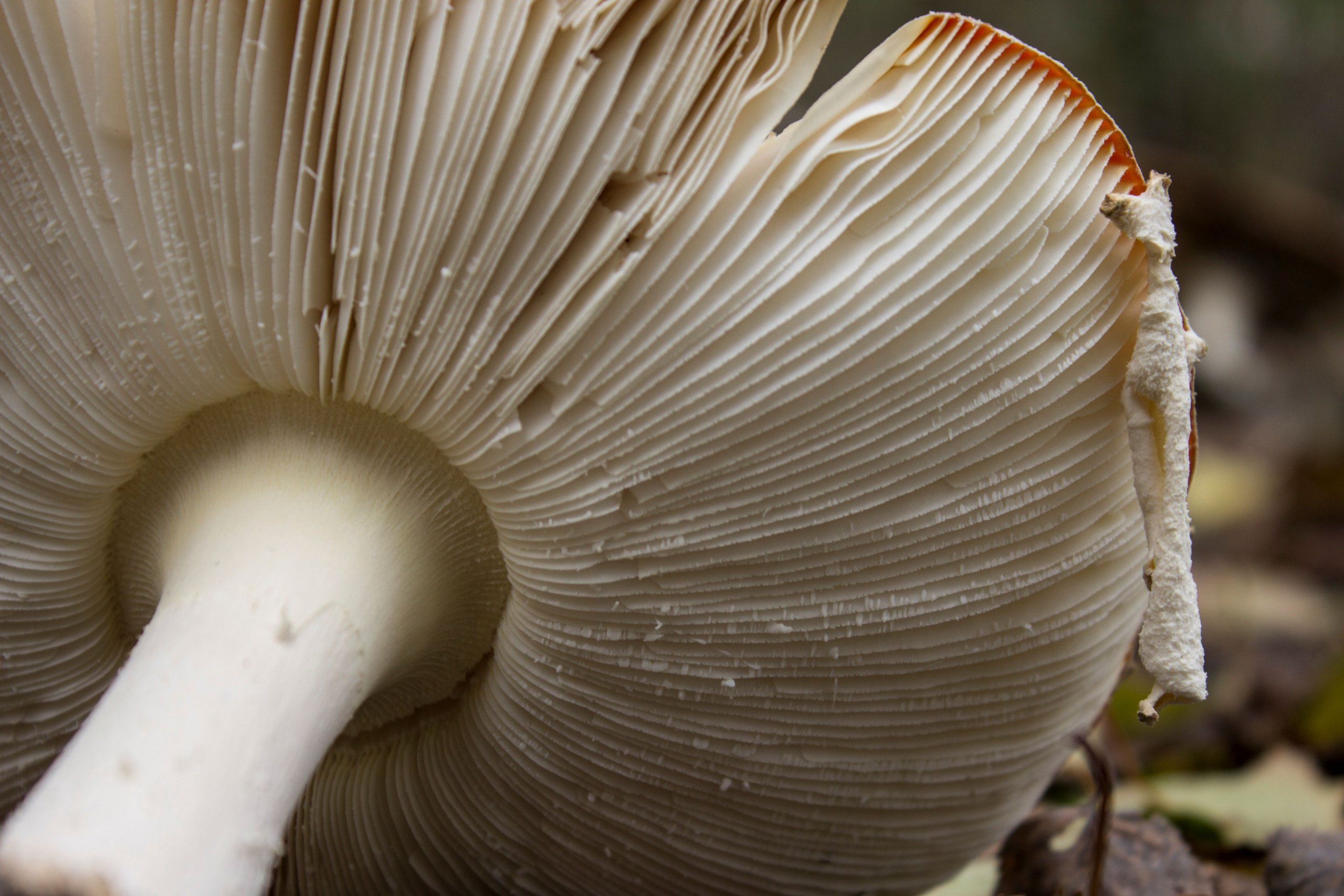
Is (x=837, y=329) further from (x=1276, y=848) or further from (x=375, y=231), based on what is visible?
(x=1276, y=848)

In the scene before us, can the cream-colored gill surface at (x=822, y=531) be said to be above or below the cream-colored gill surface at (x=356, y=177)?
below

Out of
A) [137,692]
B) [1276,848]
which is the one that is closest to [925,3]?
[1276,848]

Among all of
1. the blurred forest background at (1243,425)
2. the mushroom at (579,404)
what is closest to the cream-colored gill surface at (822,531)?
the mushroom at (579,404)

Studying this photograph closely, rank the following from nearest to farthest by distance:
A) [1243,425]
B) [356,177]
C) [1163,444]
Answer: [356,177] < [1163,444] < [1243,425]

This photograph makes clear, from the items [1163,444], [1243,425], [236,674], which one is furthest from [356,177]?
[1243,425]

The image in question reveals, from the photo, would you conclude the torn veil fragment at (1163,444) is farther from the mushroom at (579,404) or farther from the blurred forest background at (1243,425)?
the blurred forest background at (1243,425)

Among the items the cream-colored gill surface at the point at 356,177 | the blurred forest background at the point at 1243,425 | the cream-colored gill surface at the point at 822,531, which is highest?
the cream-colored gill surface at the point at 356,177

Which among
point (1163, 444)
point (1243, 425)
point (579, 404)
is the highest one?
point (579, 404)

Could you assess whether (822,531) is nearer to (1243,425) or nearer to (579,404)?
(579,404)
